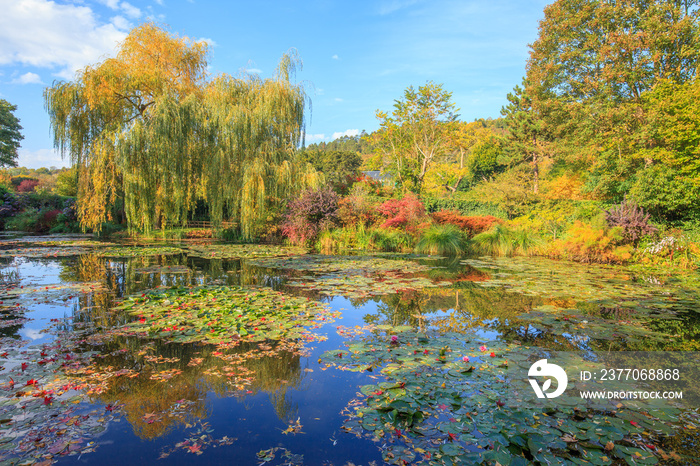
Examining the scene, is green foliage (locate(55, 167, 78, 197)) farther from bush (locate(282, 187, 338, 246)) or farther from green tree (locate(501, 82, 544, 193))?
green tree (locate(501, 82, 544, 193))

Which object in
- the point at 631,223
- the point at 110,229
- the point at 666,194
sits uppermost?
the point at 666,194

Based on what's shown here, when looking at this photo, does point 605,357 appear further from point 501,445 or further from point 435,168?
point 435,168

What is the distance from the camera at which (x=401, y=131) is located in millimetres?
24609

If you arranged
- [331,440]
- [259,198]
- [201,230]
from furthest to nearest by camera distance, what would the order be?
[201,230] < [259,198] < [331,440]

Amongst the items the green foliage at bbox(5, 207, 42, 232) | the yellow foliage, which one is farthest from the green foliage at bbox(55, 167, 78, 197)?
the yellow foliage

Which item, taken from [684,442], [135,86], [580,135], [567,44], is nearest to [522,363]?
[684,442]

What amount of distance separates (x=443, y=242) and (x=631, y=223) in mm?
5834

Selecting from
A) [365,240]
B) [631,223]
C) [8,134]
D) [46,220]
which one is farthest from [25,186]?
[631,223]

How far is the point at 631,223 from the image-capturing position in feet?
34.8

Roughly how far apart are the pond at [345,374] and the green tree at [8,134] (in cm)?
4032

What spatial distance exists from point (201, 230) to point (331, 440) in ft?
62.1

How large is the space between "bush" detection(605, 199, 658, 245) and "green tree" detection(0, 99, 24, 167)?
1923 inches

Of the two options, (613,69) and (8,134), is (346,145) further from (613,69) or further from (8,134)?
(613,69)

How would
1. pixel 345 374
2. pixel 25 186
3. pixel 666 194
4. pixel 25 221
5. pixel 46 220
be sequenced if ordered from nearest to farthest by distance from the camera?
pixel 345 374
pixel 666 194
pixel 46 220
pixel 25 221
pixel 25 186
